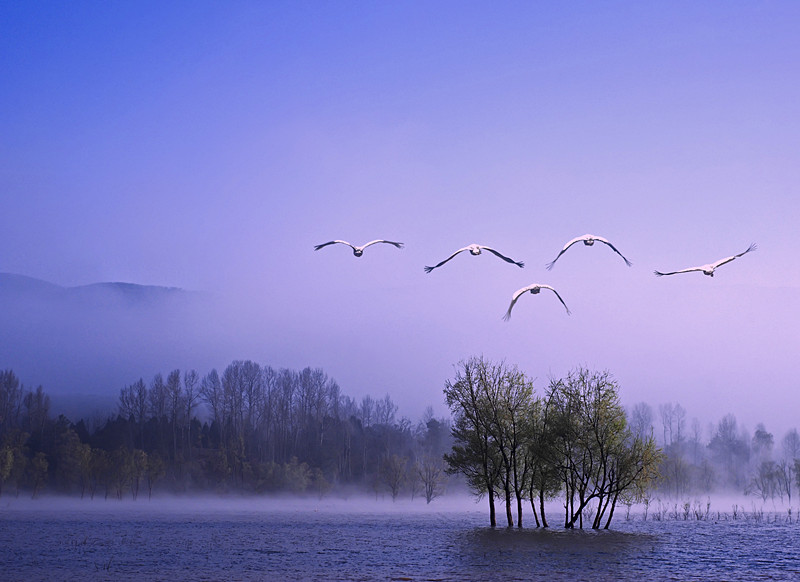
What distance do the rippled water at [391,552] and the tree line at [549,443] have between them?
407 centimetres

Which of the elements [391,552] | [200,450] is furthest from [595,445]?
[200,450]

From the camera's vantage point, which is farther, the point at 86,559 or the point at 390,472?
the point at 390,472

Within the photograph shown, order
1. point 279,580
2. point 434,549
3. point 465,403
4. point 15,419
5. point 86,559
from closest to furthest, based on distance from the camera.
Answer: point 279,580
point 86,559
point 434,549
point 465,403
point 15,419

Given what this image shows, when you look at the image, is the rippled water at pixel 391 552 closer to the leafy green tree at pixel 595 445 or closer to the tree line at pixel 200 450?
the leafy green tree at pixel 595 445

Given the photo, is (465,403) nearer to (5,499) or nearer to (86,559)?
(86,559)

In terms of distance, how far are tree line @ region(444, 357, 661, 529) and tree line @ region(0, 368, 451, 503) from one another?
228 feet

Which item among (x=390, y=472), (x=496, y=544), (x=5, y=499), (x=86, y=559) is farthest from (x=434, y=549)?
(x=5, y=499)

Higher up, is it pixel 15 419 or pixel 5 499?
pixel 15 419

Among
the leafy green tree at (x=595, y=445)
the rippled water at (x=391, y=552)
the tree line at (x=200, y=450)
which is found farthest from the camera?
the tree line at (x=200, y=450)

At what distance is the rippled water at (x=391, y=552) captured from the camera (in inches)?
1523

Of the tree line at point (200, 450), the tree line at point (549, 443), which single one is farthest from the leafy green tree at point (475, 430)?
the tree line at point (200, 450)

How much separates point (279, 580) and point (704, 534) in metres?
42.3

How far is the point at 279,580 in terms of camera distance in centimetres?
3650

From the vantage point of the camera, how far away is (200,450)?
178000mm
